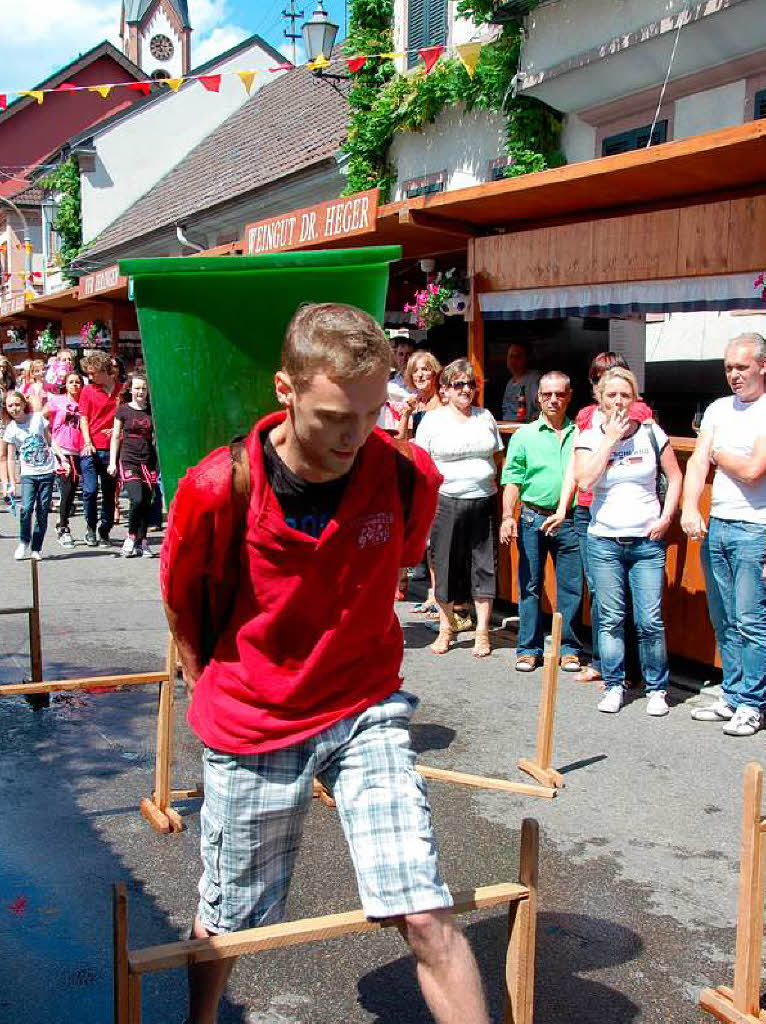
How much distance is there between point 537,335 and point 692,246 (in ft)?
23.1

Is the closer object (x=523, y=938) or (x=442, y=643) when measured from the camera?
(x=523, y=938)

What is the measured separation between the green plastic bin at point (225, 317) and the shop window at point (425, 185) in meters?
12.9

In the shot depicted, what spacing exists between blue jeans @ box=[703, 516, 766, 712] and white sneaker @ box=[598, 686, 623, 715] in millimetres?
582

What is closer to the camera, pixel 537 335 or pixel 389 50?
pixel 537 335

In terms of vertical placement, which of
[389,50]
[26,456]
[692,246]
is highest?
[389,50]

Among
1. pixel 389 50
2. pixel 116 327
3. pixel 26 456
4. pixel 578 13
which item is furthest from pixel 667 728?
pixel 116 327

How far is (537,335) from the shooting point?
14391 millimetres

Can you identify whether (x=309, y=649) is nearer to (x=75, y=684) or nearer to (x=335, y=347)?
(x=335, y=347)

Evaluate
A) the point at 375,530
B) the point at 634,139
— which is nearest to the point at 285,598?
the point at 375,530

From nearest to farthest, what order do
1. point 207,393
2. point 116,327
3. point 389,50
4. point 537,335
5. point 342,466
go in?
point 342,466 → point 207,393 → point 537,335 → point 389,50 → point 116,327

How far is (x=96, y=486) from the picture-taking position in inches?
503

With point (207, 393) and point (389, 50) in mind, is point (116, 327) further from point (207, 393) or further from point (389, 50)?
point (207, 393)

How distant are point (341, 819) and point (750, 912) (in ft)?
4.33

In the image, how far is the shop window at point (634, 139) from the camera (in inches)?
471
